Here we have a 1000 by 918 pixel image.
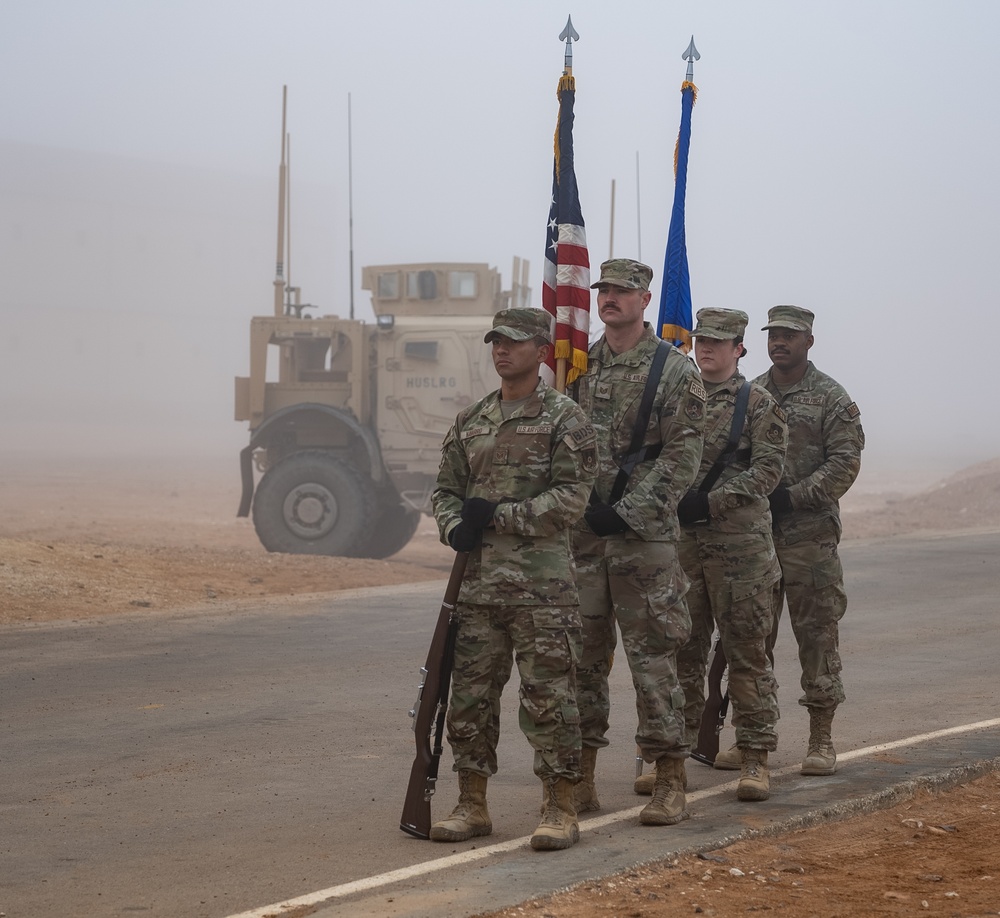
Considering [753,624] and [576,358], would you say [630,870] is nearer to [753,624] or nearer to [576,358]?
[753,624]

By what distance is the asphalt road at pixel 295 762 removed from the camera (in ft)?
16.2

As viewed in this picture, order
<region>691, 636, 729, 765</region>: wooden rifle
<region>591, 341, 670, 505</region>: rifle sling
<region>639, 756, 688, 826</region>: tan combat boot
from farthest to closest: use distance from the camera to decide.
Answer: <region>691, 636, 729, 765</region>: wooden rifle < <region>591, 341, 670, 505</region>: rifle sling < <region>639, 756, 688, 826</region>: tan combat boot

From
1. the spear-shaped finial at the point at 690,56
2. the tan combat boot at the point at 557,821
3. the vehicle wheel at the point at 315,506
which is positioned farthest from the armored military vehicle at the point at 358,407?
the tan combat boot at the point at 557,821

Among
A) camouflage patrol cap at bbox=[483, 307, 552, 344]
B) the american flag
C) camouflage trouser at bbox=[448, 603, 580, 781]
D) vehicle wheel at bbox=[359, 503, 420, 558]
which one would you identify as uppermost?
the american flag

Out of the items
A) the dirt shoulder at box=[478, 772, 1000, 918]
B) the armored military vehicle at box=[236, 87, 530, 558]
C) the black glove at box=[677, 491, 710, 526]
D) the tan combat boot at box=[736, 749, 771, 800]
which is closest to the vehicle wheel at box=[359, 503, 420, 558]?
the armored military vehicle at box=[236, 87, 530, 558]

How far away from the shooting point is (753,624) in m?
6.23

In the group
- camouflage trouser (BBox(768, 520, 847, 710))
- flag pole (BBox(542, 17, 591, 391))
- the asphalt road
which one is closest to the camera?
the asphalt road

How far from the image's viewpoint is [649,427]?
579 centimetres

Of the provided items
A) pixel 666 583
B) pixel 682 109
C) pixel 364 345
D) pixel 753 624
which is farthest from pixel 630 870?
pixel 364 345

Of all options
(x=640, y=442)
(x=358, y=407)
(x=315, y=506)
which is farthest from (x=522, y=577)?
(x=358, y=407)

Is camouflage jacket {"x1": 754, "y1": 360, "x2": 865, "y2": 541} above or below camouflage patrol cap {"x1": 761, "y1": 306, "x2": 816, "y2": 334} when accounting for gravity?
below

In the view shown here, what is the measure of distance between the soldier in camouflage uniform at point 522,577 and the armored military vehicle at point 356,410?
12.1 m

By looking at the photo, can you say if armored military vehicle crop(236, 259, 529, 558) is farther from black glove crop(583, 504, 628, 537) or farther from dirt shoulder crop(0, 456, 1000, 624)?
black glove crop(583, 504, 628, 537)

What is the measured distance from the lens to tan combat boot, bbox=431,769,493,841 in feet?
17.8
